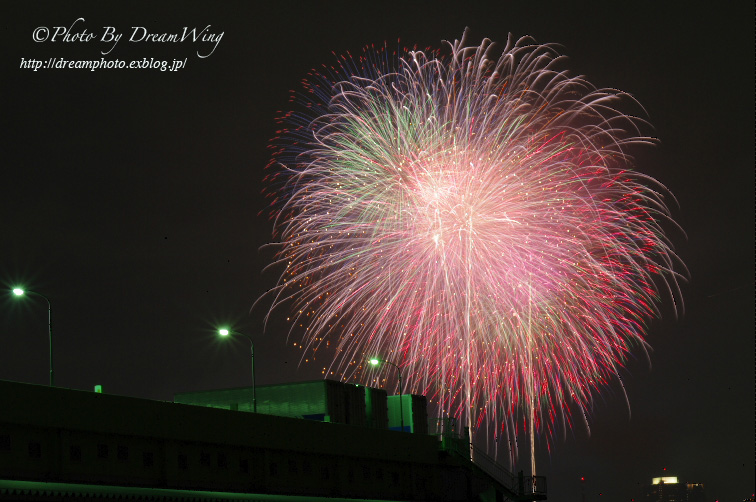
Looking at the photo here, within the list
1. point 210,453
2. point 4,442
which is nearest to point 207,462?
point 210,453

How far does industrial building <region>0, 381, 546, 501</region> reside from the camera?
36719mm

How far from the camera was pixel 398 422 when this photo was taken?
219 ft

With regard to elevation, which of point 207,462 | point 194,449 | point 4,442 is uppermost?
point 4,442

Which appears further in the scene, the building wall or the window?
the building wall

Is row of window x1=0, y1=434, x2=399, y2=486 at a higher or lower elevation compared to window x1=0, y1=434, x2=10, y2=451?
lower

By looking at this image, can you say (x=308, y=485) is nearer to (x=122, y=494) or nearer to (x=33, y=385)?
(x=122, y=494)

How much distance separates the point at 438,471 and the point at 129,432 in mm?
28099

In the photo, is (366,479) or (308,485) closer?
(308,485)

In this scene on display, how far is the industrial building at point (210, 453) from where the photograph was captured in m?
36.7

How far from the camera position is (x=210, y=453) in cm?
4531

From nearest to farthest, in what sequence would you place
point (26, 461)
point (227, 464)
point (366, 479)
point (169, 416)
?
1. point (26, 461)
2. point (169, 416)
3. point (227, 464)
4. point (366, 479)

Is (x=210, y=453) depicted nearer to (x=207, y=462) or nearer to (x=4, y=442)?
(x=207, y=462)

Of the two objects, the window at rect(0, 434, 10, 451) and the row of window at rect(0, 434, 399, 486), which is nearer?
the window at rect(0, 434, 10, 451)

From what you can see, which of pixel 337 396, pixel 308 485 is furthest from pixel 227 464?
pixel 337 396
